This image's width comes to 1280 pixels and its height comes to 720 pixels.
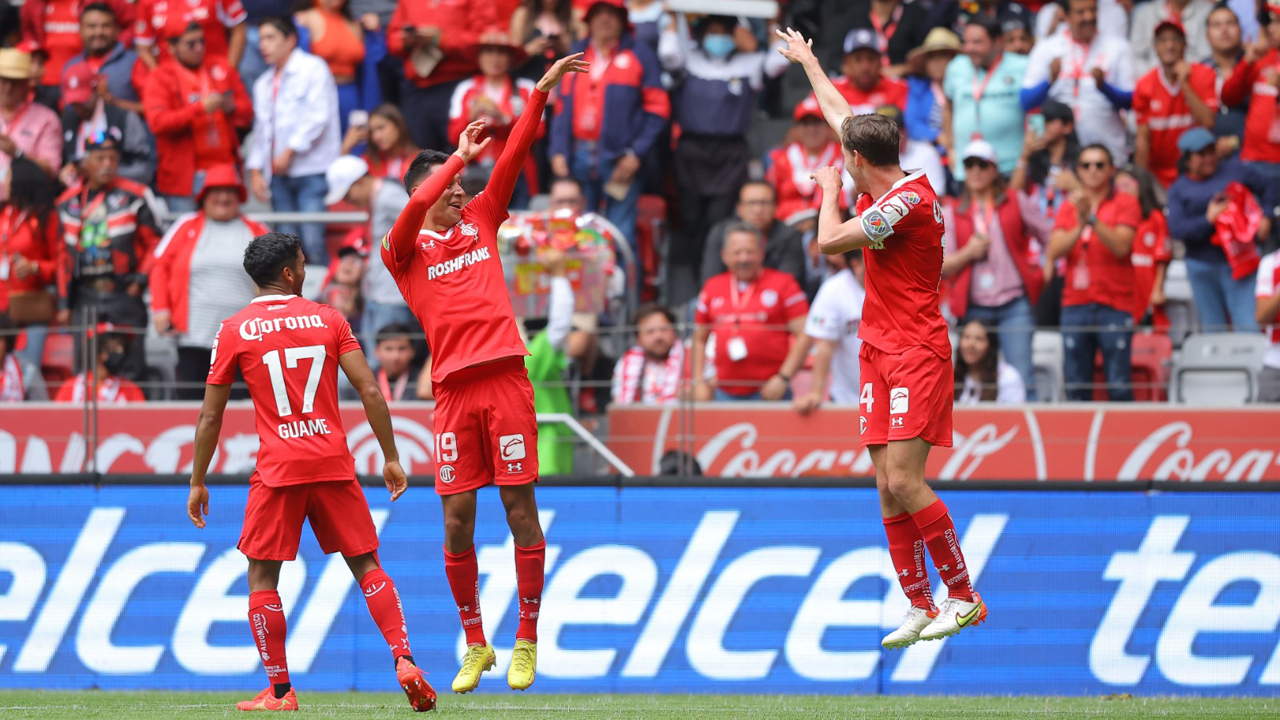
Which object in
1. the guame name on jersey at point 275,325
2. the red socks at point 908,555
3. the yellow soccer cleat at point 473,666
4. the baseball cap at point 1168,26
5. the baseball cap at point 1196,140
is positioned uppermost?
the baseball cap at point 1168,26

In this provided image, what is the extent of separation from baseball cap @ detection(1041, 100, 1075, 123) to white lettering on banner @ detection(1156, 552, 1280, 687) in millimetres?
5004

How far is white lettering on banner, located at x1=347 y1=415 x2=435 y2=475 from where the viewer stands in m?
11.8

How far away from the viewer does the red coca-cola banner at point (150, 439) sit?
1174cm

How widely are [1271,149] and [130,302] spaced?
10.0 m

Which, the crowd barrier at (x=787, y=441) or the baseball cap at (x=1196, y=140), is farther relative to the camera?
the baseball cap at (x=1196, y=140)

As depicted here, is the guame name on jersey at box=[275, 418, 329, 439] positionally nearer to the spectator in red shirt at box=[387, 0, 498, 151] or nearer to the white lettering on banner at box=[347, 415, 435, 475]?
the white lettering on banner at box=[347, 415, 435, 475]

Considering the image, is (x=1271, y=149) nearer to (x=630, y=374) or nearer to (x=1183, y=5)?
(x=1183, y=5)

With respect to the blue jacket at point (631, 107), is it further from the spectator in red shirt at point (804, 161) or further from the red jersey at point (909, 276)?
the red jersey at point (909, 276)

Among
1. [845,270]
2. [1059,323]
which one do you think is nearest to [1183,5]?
[1059,323]

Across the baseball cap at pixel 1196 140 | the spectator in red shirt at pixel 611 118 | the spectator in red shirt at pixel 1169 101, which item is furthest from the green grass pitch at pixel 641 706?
the spectator in red shirt at pixel 1169 101

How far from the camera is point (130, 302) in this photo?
44.4 ft

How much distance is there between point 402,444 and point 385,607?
4.04 meters

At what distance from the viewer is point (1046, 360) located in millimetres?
12164

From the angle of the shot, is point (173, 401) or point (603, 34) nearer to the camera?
point (173, 401)
